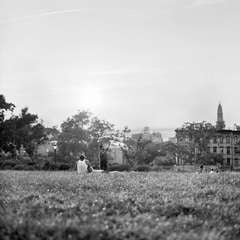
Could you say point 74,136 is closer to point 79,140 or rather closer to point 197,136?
point 79,140

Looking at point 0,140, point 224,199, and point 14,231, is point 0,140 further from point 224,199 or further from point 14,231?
point 14,231

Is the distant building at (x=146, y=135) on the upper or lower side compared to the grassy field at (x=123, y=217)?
upper

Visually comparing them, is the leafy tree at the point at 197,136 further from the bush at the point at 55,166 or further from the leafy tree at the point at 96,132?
the bush at the point at 55,166

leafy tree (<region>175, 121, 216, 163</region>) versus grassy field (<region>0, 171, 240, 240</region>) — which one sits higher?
leafy tree (<region>175, 121, 216, 163</region>)

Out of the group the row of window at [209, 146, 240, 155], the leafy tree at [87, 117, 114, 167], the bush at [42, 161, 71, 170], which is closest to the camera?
the bush at [42, 161, 71, 170]

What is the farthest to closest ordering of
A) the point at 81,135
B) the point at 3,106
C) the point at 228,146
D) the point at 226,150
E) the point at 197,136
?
the point at 226,150 < the point at 228,146 < the point at 197,136 < the point at 81,135 < the point at 3,106

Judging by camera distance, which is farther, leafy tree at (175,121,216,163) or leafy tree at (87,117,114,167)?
leafy tree at (175,121,216,163)

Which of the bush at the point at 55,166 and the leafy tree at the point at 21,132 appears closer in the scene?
the bush at the point at 55,166

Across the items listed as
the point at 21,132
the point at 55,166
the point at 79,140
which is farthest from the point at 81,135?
the point at 55,166

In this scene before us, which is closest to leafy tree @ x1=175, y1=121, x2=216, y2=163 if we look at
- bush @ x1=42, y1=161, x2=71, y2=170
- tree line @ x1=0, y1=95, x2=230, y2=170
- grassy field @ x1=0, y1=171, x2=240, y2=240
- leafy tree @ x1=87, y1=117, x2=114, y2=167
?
tree line @ x1=0, y1=95, x2=230, y2=170

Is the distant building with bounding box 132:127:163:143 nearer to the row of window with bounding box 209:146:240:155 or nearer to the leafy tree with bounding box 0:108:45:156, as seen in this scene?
the row of window with bounding box 209:146:240:155

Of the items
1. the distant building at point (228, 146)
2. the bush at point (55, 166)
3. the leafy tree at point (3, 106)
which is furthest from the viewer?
the distant building at point (228, 146)

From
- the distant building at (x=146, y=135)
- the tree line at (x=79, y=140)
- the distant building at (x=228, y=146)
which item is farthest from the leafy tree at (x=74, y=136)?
the distant building at (x=228, y=146)

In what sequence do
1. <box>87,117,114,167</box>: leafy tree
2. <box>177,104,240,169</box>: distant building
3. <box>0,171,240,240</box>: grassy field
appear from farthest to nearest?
<box>177,104,240,169</box>: distant building < <box>87,117,114,167</box>: leafy tree < <box>0,171,240,240</box>: grassy field
